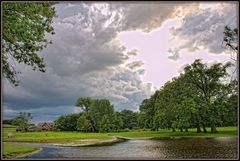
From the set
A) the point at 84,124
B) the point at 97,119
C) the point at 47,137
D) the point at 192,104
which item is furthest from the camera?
the point at 84,124

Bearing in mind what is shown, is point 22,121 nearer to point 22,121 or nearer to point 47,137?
point 22,121

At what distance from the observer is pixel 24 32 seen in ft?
74.8

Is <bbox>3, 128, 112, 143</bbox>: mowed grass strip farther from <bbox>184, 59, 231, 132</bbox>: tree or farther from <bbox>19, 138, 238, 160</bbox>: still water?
<bbox>184, 59, 231, 132</bbox>: tree

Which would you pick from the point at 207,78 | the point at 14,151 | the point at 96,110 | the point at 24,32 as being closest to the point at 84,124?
the point at 96,110

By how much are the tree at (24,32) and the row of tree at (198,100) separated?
153 ft

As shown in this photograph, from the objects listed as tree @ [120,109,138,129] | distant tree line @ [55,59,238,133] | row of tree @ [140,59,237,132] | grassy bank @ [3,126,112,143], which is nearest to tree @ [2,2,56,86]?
grassy bank @ [3,126,112,143]

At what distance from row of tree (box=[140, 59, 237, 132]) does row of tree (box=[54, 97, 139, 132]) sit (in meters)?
11.5

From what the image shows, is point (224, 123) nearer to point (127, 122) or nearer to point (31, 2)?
point (127, 122)

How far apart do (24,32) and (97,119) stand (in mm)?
63066

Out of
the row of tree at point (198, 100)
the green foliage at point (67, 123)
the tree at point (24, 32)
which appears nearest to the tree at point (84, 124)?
the green foliage at point (67, 123)

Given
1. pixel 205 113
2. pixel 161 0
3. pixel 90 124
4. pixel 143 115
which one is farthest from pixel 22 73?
pixel 143 115

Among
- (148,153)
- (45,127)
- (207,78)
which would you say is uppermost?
(207,78)

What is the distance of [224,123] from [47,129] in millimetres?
47816

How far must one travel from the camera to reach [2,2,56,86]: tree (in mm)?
23047
